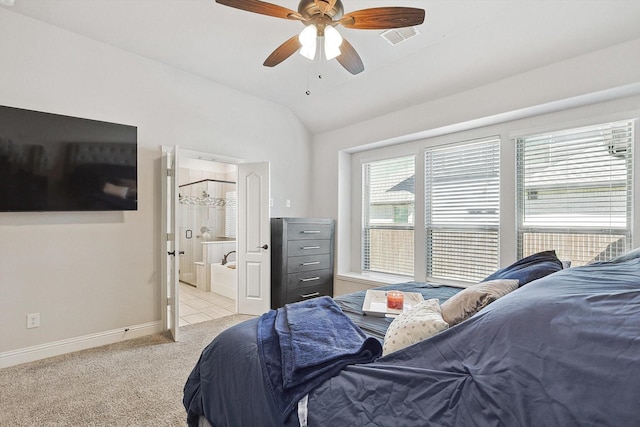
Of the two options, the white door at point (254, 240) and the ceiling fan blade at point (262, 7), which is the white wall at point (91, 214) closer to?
the white door at point (254, 240)

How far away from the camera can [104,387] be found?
7.38ft

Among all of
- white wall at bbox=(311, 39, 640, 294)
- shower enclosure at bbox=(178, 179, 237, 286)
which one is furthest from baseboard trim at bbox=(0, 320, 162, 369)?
shower enclosure at bbox=(178, 179, 237, 286)

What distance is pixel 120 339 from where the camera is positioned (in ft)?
10.3

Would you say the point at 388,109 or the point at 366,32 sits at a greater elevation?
the point at 366,32

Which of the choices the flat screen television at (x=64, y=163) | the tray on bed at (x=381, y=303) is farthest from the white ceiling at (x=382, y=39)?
the tray on bed at (x=381, y=303)

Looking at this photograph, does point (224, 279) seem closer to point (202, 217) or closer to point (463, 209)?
point (202, 217)

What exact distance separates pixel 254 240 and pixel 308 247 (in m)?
0.73

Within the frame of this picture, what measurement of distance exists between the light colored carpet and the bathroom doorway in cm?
239

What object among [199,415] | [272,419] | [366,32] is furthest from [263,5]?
[199,415]

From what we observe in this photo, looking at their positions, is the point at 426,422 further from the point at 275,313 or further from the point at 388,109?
the point at 388,109

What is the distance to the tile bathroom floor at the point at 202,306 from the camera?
3.97m

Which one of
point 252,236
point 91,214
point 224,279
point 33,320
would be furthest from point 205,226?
point 33,320

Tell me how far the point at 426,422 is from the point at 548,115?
3206 millimetres

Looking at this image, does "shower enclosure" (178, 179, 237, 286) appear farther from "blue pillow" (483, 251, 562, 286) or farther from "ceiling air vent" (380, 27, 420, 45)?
"blue pillow" (483, 251, 562, 286)
